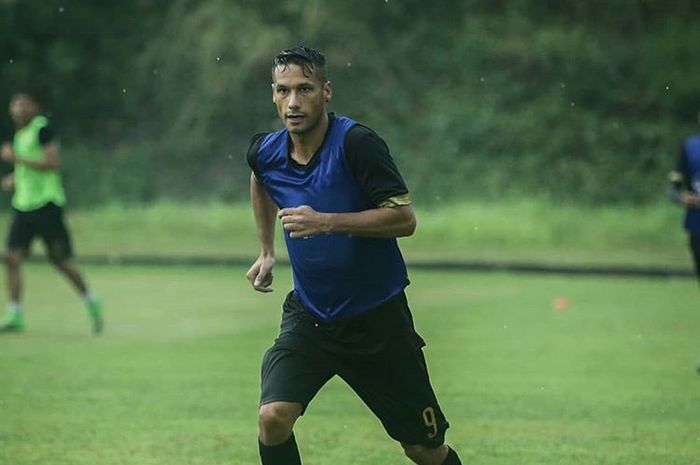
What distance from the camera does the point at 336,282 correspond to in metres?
6.06

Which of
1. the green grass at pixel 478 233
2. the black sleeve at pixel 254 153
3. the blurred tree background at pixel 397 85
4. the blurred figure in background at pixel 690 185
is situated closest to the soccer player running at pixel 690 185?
the blurred figure in background at pixel 690 185

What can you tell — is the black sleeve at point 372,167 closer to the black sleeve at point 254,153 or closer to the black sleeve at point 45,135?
the black sleeve at point 254,153

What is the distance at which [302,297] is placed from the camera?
6195mm

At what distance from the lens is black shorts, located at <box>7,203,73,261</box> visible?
14305 millimetres

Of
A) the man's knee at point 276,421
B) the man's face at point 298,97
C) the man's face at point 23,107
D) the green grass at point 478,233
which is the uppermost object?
the man's face at point 298,97

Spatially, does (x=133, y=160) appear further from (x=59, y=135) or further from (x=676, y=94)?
(x=676, y=94)

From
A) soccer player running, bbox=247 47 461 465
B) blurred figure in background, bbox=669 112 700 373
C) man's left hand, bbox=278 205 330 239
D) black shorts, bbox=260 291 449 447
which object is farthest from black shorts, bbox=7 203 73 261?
man's left hand, bbox=278 205 330 239

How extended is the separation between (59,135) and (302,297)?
29.5m

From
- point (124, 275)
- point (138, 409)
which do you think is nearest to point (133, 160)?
point (124, 275)

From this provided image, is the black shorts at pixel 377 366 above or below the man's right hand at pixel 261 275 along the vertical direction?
below

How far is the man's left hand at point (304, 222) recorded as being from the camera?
5582 mm

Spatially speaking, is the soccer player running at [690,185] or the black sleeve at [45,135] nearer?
the soccer player running at [690,185]

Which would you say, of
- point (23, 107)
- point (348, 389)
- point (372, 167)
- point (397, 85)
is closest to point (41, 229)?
point (23, 107)

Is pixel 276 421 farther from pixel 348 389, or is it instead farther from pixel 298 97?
pixel 348 389
